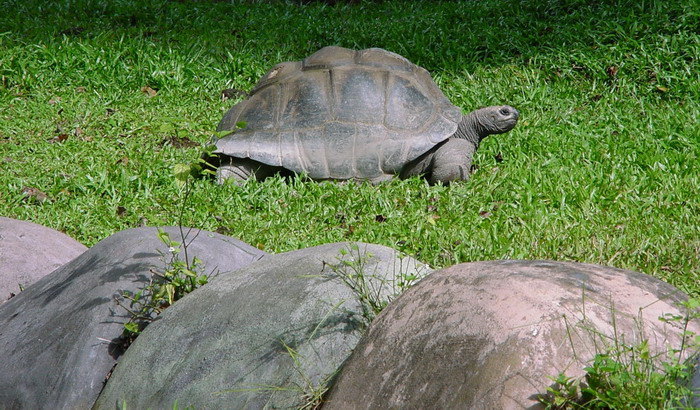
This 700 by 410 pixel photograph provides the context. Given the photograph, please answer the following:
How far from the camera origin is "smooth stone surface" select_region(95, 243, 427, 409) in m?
2.65

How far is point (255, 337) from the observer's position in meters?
2.83

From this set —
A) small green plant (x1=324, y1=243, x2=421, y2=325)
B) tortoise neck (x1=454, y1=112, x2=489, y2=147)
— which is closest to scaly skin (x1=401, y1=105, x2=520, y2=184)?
tortoise neck (x1=454, y1=112, x2=489, y2=147)

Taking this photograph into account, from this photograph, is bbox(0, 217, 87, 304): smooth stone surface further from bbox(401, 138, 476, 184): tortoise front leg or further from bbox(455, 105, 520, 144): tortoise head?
bbox(455, 105, 520, 144): tortoise head

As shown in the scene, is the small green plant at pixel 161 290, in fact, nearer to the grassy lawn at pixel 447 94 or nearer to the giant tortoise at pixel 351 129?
the grassy lawn at pixel 447 94

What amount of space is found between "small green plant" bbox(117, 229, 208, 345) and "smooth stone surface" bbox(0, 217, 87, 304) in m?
1.06

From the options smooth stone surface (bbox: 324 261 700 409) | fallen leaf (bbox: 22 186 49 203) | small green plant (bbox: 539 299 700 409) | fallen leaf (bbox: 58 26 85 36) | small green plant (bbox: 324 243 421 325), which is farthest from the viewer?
fallen leaf (bbox: 58 26 85 36)

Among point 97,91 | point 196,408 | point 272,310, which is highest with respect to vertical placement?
point 272,310

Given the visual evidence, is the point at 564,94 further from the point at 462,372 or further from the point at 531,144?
the point at 462,372

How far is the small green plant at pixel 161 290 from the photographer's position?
3275 mm

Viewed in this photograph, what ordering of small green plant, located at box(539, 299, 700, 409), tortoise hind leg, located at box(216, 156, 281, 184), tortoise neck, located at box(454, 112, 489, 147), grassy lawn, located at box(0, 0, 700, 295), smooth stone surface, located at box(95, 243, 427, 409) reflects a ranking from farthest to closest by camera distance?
tortoise neck, located at box(454, 112, 489, 147)
tortoise hind leg, located at box(216, 156, 281, 184)
grassy lawn, located at box(0, 0, 700, 295)
smooth stone surface, located at box(95, 243, 427, 409)
small green plant, located at box(539, 299, 700, 409)

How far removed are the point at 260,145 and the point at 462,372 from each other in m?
4.00

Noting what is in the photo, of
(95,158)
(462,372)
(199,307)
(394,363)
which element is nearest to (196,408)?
(199,307)

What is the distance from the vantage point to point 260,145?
5.91 metres

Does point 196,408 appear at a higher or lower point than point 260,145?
higher
